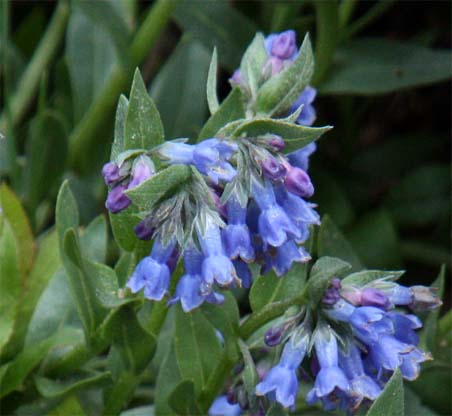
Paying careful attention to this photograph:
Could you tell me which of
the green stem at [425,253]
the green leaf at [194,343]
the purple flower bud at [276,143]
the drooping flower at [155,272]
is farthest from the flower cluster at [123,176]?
the green stem at [425,253]

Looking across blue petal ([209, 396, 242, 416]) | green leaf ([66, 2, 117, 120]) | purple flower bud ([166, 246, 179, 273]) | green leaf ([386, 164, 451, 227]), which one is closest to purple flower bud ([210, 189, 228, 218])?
purple flower bud ([166, 246, 179, 273])

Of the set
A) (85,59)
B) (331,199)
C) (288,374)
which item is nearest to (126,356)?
(288,374)

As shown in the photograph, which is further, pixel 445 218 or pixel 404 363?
pixel 445 218

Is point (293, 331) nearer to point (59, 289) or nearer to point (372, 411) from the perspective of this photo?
point (372, 411)

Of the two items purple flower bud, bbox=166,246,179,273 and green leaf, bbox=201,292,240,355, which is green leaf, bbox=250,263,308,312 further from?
purple flower bud, bbox=166,246,179,273

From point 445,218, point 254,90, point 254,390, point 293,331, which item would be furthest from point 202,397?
point 445,218

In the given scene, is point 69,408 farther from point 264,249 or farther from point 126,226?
point 264,249
